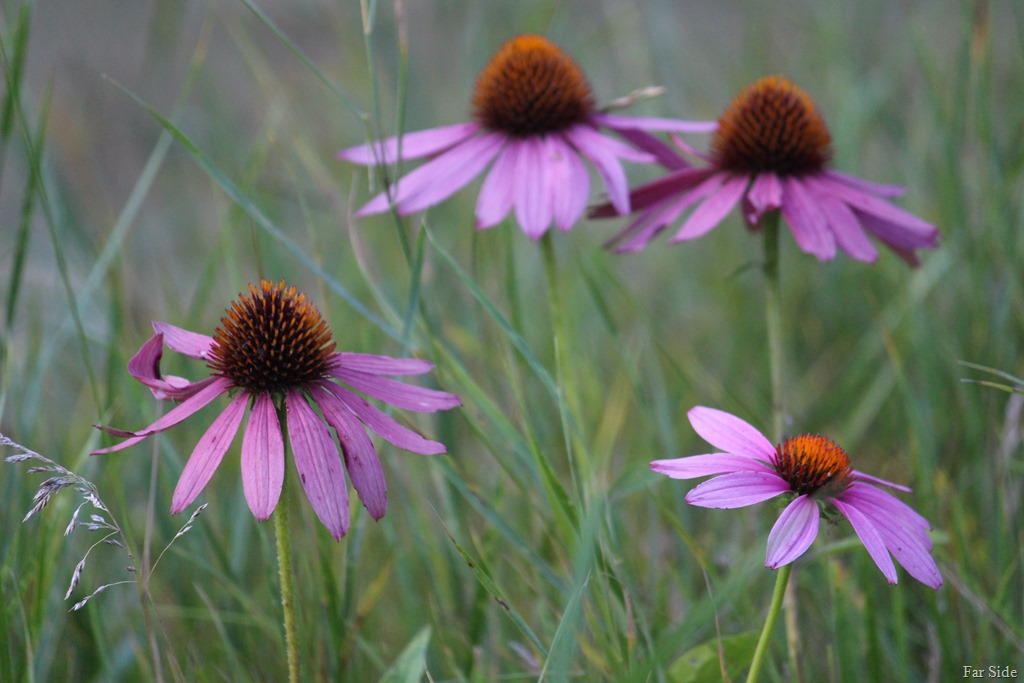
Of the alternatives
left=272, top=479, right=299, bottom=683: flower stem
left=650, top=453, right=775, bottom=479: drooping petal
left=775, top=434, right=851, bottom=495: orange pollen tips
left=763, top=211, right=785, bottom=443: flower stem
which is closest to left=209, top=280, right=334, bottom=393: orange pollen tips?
left=272, top=479, right=299, bottom=683: flower stem

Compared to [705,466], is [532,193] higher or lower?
higher

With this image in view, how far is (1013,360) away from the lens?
1.62 m

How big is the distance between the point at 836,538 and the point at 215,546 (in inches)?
37.1

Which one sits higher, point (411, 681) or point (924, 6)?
point (924, 6)

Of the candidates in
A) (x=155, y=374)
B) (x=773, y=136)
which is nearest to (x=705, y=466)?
(x=155, y=374)

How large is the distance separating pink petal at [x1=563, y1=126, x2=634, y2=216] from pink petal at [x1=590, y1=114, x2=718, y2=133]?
4 cm

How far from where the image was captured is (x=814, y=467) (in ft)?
2.78

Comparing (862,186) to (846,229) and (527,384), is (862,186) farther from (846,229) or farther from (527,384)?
(527,384)

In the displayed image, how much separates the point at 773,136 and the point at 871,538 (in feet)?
2.17

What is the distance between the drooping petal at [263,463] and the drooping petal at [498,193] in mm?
393

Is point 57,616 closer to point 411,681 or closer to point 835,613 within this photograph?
point 411,681

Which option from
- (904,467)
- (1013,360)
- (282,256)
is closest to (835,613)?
(904,467)

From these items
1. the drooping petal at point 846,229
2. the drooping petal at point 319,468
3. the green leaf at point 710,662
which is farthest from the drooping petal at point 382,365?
the drooping petal at point 846,229

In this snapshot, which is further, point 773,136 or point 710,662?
point 773,136
